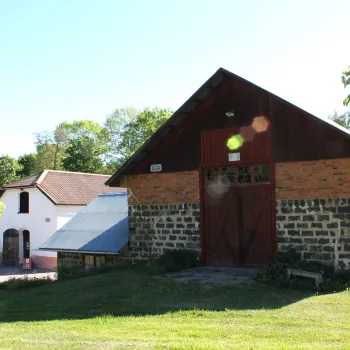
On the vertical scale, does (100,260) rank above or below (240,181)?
below

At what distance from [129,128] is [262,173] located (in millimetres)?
46480

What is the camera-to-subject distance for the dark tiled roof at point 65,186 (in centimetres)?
3312

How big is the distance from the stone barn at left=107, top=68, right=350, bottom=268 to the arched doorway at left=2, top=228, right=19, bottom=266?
2014 centimetres

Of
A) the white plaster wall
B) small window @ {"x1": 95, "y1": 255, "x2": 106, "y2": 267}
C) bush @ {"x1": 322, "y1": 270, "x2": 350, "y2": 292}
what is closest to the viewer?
bush @ {"x1": 322, "y1": 270, "x2": 350, "y2": 292}

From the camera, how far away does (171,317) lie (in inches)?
333

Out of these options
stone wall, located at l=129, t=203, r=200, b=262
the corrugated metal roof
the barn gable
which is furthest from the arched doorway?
stone wall, located at l=129, t=203, r=200, b=262

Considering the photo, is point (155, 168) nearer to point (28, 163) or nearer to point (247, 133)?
point (247, 133)

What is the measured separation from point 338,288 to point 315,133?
4066 mm

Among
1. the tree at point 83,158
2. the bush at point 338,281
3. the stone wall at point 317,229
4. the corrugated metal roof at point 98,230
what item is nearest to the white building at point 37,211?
the corrugated metal roof at point 98,230

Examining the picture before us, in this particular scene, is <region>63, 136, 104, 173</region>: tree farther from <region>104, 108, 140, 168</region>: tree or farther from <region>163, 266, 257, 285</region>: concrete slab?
<region>163, 266, 257, 285</region>: concrete slab

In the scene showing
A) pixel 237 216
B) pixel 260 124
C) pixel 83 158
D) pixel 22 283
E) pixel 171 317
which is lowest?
pixel 22 283

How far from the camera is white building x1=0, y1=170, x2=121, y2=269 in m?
32.5

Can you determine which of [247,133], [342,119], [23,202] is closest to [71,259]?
→ [247,133]

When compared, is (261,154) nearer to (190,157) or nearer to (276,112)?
(276,112)
